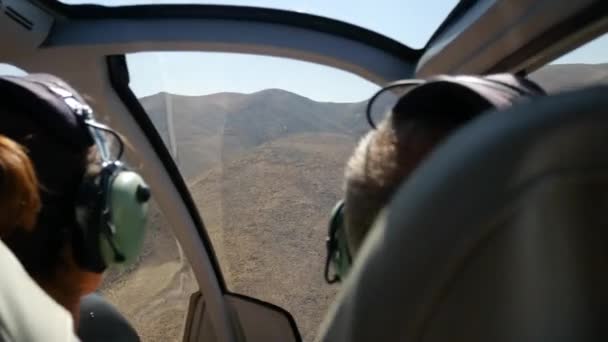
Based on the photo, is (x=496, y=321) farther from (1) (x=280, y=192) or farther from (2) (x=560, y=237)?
(1) (x=280, y=192)

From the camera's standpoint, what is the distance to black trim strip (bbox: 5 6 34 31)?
316cm

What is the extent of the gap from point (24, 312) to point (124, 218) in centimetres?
77

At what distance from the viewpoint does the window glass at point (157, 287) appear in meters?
4.54

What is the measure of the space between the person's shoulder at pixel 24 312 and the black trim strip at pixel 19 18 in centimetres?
244

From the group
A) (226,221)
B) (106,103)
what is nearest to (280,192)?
(226,221)

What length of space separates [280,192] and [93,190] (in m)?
4.16

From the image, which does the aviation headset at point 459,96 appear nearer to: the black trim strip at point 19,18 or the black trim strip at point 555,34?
the black trim strip at point 555,34

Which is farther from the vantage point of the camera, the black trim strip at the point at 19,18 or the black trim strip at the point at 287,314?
the black trim strip at the point at 287,314

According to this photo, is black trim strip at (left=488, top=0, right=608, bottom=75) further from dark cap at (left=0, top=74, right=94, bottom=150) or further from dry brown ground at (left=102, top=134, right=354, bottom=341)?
dry brown ground at (left=102, top=134, right=354, bottom=341)

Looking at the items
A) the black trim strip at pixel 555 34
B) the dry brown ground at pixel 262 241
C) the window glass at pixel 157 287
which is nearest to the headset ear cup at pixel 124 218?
the black trim strip at pixel 555 34

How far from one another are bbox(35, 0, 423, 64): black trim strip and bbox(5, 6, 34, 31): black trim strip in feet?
0.96

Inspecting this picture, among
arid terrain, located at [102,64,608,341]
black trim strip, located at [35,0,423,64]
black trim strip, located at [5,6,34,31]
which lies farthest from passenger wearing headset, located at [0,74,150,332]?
arid terrain, located at [102,64,608,341]

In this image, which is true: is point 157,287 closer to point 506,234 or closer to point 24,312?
point 24,312

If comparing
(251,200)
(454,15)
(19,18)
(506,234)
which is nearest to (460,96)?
(506,234)
